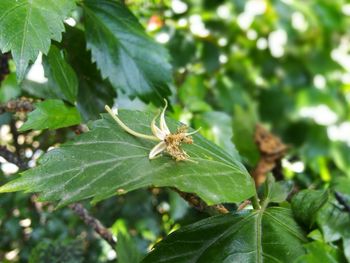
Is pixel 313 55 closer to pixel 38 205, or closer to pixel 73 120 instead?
pixel 38 205

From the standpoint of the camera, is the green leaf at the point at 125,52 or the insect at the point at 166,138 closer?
the insect at the point at 166,138

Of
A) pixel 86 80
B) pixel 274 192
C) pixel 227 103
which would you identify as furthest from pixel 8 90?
pixel 227 103

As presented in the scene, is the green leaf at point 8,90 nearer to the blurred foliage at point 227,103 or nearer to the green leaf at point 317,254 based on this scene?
the blurred foliage at point 227,103

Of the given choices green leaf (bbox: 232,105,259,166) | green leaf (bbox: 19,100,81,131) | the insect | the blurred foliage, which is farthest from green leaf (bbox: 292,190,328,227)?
green leaf (bbox: 232,105,259,166)

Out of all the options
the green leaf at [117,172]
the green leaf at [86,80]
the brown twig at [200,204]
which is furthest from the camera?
the green leaf at [86,80]

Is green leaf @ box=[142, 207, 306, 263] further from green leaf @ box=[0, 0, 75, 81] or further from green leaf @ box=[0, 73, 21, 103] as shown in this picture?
green leaf @ box=[0, 73, 21, 103]

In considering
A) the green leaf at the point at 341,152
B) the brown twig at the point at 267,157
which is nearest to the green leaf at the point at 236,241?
the brown twig at the point at 267,157

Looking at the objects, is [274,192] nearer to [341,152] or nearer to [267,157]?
[267,157]
